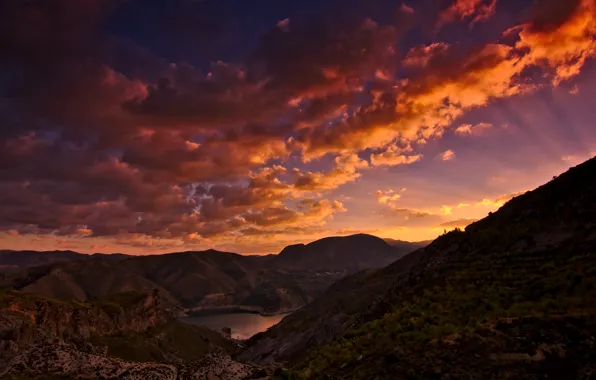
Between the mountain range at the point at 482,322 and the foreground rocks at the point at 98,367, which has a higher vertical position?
the mountain range at the point at 482,322

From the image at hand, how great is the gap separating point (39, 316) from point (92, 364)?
121 metres

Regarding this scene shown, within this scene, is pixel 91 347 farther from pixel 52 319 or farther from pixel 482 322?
pixel 482 322

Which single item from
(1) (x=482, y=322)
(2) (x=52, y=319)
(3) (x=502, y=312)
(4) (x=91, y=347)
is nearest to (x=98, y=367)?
(1) (x=482, y=322)

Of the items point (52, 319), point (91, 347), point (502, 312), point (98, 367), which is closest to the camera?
point (502, 312)

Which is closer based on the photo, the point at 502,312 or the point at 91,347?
the point at 502,312

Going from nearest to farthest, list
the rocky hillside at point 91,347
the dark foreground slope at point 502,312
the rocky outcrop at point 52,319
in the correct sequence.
Result: the dark foreground slope at point 502,312, the rocky hillside at point 91,347, the rocky outcrop at point 52,319

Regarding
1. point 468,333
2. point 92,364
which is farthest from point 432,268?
point 92,364

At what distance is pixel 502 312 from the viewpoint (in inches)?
961

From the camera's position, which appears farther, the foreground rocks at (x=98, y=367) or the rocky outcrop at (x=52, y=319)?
the rocky outcrop at (x=52, y=319)

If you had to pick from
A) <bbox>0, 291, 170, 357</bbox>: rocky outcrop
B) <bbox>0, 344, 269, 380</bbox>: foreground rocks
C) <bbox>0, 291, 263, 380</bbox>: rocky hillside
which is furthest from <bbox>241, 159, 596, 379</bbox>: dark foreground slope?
<bbox>0, 291, 170, 357</bbox>: rocky outcrop

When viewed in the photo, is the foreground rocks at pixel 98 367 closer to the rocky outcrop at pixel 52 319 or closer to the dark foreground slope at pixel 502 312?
the dark foreground slope at pixel 502 312

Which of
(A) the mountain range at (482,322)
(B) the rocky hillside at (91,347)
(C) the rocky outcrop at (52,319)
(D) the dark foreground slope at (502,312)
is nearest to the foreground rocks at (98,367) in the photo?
(B) the rocky hillside at (91,347)

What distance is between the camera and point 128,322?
19700 centimetres

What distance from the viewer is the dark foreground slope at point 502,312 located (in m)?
18.2
